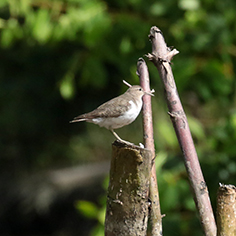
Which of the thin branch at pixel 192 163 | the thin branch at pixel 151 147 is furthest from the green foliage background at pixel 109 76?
the thin branch at pixel 192 163

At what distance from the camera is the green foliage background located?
7.71ft

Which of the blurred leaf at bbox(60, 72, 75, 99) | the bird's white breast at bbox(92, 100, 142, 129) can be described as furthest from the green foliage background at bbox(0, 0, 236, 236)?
the bird's white breast at bbox(92, 100, 142, 129)

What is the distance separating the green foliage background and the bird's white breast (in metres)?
0.47

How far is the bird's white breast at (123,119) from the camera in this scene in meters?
1.47

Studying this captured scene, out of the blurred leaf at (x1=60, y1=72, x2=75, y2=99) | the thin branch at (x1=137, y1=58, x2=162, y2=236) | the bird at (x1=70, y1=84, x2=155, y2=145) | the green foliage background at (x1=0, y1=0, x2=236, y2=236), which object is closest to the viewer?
the thin branch at (x1=137, y1=58, x2=162, y2=236)

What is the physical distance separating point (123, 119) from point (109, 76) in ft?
6.14

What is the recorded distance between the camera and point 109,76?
10.9 feet

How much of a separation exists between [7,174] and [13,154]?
0.31 m

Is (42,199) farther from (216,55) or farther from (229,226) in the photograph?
(229,226)

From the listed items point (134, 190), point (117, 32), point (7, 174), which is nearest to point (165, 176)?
point (117, 32)

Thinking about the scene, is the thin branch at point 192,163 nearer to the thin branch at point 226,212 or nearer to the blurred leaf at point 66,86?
the thin branch at point 226,212

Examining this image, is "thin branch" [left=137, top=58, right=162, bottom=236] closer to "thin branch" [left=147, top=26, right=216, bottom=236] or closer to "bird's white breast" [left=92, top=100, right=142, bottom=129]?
"thin branch" [left=147, top=26, right=216, bottom=236]

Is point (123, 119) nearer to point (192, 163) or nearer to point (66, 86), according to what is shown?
point (192, 163)

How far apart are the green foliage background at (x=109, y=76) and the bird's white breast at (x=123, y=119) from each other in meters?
0.47
